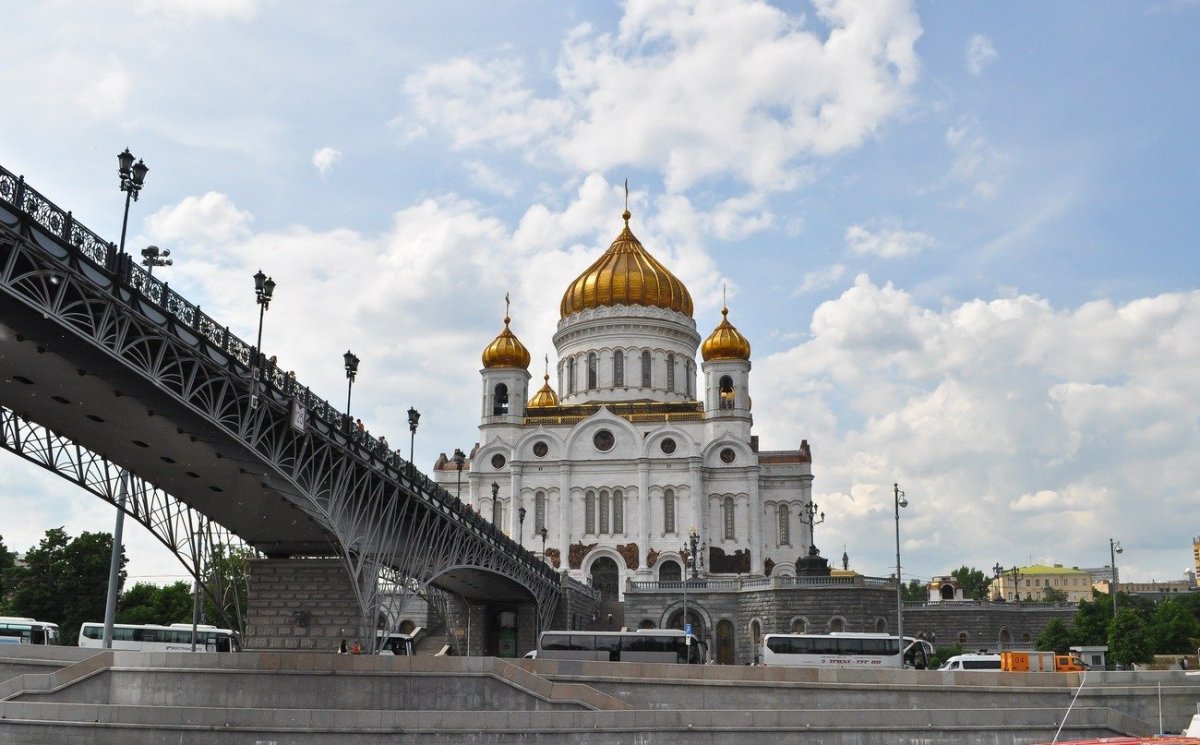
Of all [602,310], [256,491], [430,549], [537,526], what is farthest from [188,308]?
[602,310]

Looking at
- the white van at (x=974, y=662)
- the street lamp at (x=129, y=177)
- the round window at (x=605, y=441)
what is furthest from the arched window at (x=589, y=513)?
the street lamp at (x=129, y=177)

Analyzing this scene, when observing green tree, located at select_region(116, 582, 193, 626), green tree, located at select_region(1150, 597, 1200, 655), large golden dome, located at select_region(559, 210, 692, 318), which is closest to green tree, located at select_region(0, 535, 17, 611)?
green tree, located at select_region(116, 582, 193, 626)

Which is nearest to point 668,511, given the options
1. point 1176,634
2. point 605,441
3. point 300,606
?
point 605,441

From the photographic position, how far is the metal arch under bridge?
68.3ft

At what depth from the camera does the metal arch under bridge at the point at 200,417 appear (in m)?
20.8

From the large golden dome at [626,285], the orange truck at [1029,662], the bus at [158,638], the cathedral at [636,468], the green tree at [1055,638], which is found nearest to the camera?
the orange truck at [1029,662]

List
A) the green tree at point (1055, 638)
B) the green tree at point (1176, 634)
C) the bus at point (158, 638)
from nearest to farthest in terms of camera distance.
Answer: the bus at point (158, 638)
the green tree at point (1055, 638)
the green tree at point (1176, 634)

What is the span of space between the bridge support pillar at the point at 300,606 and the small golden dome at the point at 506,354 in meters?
36.9

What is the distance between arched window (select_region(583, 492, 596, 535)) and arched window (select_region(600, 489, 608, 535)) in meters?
0.42

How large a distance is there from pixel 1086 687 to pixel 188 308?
2208 centimetres

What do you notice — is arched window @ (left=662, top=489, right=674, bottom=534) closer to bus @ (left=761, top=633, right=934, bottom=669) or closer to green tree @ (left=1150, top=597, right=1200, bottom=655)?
green tree @ (left=1150, top=597, right=1200, bottom=655)

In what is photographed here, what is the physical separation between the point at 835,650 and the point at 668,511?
27380mm

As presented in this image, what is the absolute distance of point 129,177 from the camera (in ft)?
75.8

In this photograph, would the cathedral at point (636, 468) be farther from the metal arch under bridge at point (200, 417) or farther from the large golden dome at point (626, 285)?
the metal arch under bridge at point (200, 417)
